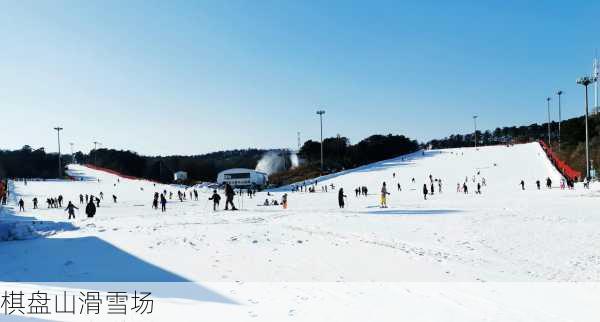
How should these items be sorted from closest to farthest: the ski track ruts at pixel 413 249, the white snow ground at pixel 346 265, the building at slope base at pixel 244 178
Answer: the white snow ground at pixel 346 265 < the ski track ruts at pixel 413 249 < the building at slope base at pixel 244 178

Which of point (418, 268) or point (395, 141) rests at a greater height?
point (395, 141)

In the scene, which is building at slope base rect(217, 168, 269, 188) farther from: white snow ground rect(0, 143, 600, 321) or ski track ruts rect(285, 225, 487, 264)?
ski track ruts rect(285, 225, 487, 264)

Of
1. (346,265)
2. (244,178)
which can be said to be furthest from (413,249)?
(244,178)

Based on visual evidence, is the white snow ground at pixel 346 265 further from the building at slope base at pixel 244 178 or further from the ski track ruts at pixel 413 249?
the building at slope base at pixel 244 178

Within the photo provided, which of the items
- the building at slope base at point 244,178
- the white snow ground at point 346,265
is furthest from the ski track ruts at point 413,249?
the building at slope base at point 244,178

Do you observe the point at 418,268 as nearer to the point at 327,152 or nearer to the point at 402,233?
the point at 402,233

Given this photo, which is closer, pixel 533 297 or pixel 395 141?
pixel 533 297

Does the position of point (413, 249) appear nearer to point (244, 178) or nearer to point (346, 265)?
→ point (346, 265)

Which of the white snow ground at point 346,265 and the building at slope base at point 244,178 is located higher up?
the building at slope base at point 244,178

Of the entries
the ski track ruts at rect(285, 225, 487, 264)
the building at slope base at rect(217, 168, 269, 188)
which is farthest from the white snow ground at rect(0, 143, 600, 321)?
the building at slope base at rect(217, 168, 269, 188)

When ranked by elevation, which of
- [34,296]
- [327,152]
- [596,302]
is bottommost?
[596,302]

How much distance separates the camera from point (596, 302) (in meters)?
6.85

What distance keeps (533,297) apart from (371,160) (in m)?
88.9

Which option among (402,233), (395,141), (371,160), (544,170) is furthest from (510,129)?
(402,233)
